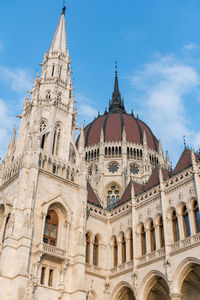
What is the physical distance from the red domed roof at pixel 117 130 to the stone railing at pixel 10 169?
1766 centimetres

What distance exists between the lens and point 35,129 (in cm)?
2738

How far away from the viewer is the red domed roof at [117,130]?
4419cm

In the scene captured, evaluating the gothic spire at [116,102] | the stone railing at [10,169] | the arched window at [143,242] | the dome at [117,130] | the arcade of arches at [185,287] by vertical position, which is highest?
the gothic spire at [116,102]

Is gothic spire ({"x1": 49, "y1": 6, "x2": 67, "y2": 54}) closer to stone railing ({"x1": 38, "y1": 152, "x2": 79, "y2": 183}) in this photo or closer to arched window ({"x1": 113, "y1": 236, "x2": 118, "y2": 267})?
stone railing ({"x1": 38, "y1": 152, "x2": 79, "y2": 183})

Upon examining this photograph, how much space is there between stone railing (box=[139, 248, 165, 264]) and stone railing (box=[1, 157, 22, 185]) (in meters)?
10.7

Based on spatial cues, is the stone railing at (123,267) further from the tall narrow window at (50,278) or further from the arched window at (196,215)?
the arched window at (196,215)

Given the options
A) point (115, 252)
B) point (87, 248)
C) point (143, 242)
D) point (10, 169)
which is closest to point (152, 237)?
point (143, 242)

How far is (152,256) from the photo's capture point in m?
23.0

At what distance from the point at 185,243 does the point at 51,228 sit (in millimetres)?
9066

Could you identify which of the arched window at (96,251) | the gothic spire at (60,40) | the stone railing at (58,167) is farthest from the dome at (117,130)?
the arched window at (96,251)

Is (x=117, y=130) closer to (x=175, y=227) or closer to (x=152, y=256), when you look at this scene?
(x=175, y=227)

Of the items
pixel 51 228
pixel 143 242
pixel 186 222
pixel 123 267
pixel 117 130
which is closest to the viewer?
pixel 186 222

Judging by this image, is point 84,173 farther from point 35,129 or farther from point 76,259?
point 76,259

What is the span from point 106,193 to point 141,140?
863cm
